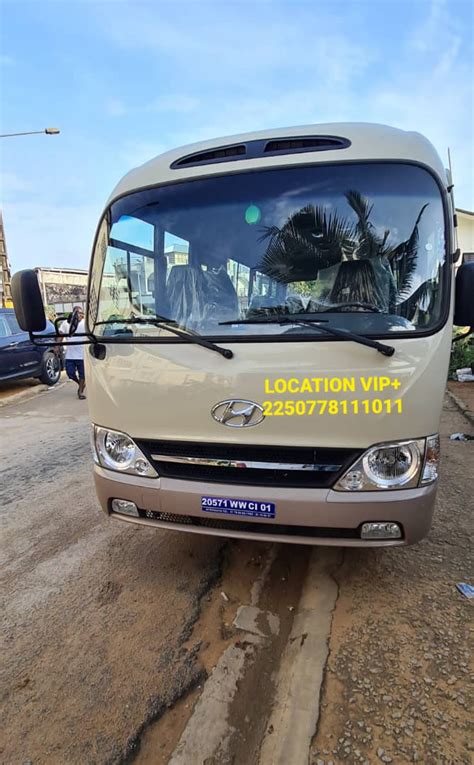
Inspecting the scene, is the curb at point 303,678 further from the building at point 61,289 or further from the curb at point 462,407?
the building at point 61,289

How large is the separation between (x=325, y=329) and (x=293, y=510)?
0.94 m

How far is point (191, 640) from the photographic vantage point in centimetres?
247

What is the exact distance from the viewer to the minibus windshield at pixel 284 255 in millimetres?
2340

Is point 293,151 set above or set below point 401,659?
above

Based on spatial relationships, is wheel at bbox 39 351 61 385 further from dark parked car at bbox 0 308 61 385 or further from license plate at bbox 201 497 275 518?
license plate at bbox 201 497 275 518

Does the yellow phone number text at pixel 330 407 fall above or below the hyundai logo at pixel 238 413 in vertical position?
above

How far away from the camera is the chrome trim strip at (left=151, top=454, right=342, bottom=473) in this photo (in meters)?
2.31

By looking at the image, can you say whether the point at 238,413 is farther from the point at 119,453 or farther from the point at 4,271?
the point at 4,271

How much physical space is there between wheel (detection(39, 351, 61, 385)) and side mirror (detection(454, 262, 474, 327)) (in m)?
10.2

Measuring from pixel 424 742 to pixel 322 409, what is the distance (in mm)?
1441

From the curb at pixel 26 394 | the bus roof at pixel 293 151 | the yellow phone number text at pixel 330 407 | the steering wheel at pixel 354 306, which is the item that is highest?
the bus roof at pixel 293 151

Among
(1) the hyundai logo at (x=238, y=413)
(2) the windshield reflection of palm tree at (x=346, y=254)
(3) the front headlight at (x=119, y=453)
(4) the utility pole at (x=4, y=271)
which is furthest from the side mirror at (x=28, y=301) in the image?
(4) the utility pole at (x=4, y=271)

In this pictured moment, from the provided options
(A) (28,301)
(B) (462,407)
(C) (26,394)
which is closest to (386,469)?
(A) (28,301)

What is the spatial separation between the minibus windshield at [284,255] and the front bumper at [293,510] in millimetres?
826
